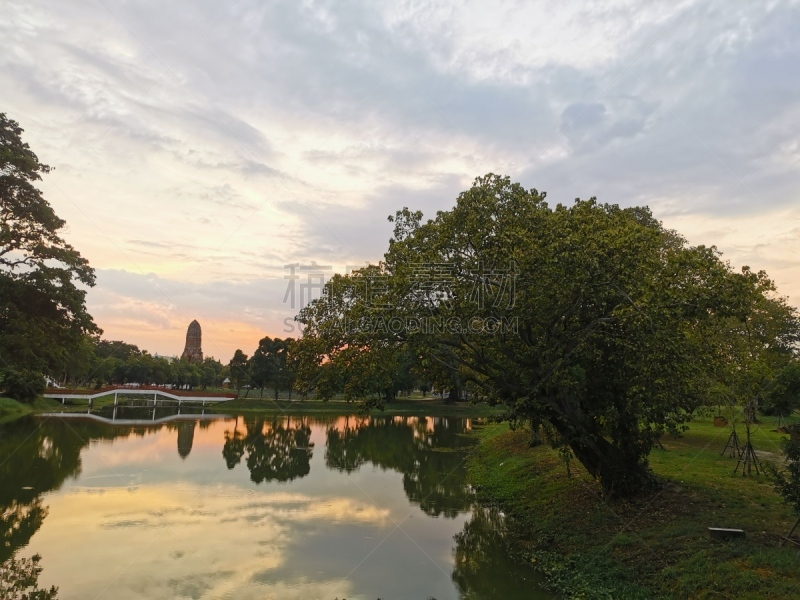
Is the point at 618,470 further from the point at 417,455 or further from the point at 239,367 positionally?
the point at 239,367

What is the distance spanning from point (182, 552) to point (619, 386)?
1205 cm

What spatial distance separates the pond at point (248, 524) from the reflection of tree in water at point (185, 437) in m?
0.44

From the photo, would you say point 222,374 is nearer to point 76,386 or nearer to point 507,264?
point 76,386

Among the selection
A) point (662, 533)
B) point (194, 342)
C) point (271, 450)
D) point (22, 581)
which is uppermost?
point (194, 342)

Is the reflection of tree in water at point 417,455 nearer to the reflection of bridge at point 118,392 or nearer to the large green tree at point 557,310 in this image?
the large green tree at point 557,310

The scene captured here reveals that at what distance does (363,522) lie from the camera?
16.4m

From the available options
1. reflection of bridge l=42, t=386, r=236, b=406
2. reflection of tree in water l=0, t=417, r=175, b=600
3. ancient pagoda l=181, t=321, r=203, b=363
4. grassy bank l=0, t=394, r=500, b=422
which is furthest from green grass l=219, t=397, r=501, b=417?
ancient pagoda l=181, t=321, r=203, b=363

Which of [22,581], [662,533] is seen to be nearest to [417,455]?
[662,533]

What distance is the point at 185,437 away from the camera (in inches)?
1510

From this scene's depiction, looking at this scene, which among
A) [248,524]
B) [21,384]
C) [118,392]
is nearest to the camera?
[248,524]

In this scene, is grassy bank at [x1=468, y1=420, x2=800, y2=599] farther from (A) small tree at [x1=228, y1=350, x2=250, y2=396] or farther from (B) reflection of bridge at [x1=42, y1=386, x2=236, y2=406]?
(A) small tree at [x1=228, y1=350, x2=250, y2=396]

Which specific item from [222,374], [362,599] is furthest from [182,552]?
[222,374]

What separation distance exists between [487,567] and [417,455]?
63.5 feet

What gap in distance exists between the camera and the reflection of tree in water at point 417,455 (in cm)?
2052
